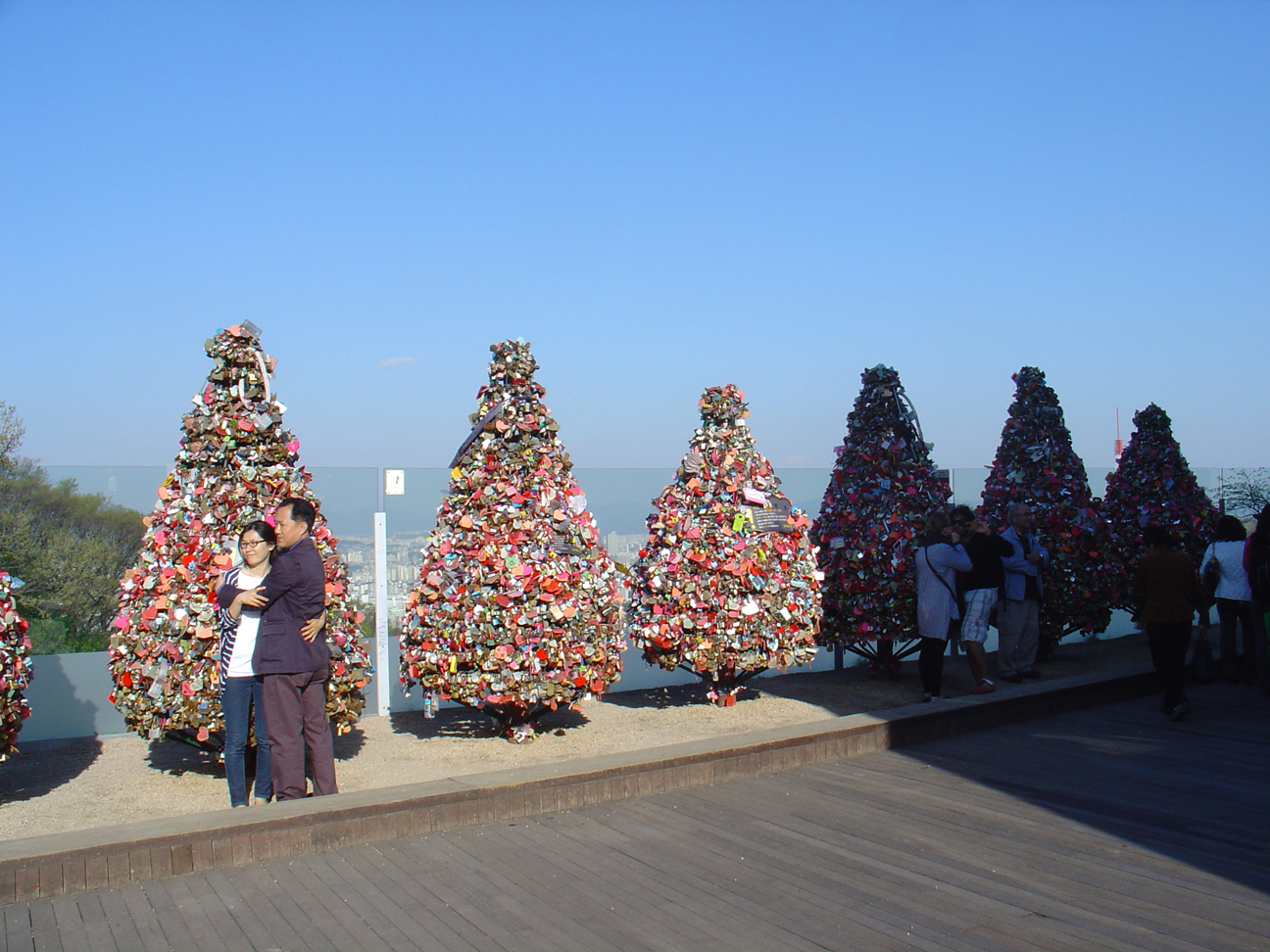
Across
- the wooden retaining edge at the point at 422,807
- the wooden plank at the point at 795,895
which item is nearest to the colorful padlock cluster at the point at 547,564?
the wooden retaining edge at the point at 422,807

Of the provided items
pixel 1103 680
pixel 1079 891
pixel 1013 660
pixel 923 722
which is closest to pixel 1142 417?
pixel 1013 660

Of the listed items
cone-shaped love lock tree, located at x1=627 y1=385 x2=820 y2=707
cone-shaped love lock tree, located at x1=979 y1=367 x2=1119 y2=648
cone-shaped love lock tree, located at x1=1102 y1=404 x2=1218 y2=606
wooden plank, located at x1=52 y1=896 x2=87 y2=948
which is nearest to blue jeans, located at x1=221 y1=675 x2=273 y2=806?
wooden plank, located at x1=52 y1=896 x2=87 y2=948

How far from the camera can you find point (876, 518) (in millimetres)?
9789

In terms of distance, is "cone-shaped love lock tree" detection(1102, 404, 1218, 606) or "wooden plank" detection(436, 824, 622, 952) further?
"cone-shaped love lock tree" detection(1102, 404, 1218, 606)

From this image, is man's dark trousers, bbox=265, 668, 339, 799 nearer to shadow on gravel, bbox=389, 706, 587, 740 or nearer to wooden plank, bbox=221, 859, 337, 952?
wooden plank, bbox=221, 859, 337, 952

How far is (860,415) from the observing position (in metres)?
10.2

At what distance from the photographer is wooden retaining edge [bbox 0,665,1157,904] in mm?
4090

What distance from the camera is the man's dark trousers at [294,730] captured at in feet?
17.5

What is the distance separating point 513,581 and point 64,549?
156 inches

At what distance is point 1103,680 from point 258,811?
266 inches

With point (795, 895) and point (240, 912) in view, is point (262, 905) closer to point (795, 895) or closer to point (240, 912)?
point (240, 912)

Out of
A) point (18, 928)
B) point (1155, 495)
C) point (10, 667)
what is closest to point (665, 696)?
point (10, 667)

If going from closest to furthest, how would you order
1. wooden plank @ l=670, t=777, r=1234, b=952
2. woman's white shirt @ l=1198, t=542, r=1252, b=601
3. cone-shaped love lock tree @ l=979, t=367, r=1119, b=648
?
wooden plank @ l=670, t=777, r=1234, b=952, woman's white shirt @ l=1198, t=542, r=1252, b=601, cone-shaped love lock tree @ l=979, t=367, r=1119, b=648

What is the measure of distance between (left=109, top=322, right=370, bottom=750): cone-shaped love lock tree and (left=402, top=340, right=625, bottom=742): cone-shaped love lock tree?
2.55 ft
